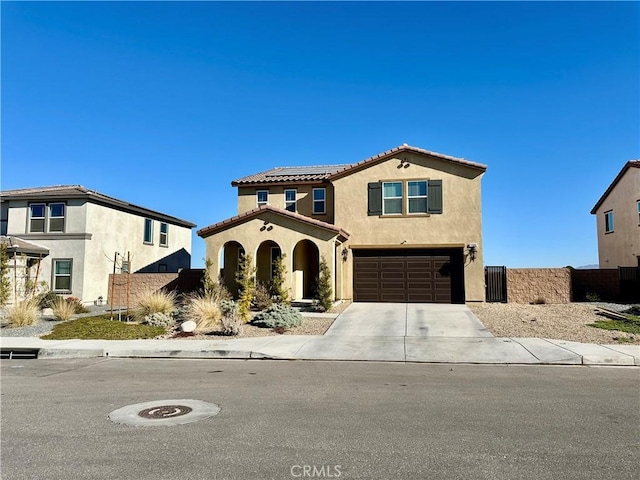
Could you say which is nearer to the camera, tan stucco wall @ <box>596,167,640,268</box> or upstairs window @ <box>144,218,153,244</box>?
tan stucco wall @ <box>596,167,640,268</box>

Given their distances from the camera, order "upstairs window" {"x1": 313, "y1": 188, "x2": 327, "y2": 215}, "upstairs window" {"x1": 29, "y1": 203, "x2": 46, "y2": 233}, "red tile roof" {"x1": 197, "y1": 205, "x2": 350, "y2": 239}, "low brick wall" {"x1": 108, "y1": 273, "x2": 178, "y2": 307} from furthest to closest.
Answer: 1. "upstairs window" {"x1": 29, "y1": 203, "x2": 46, "y2": 233}
2. "low brick wall" {"x1": 108, "y1": 273, "x2": 178, "y2": 307}
3. "upstairs window" {"x1": 313, "y1": 188, "x2": 327, "y2": 215}
4. "red tile roof" {"x1": 197, "y1": 205, "x2": 350, "y2": 239}

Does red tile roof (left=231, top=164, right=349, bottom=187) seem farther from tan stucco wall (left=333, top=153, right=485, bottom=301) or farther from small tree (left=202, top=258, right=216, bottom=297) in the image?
small tree (left=202, top=258, right=216, bottom=297)

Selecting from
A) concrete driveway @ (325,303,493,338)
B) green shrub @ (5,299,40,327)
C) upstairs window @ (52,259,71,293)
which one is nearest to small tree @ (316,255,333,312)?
concrete driveway @ (325,303,493,338)

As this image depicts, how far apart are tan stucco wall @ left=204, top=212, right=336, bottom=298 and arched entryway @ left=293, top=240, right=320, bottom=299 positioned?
1.34 metres

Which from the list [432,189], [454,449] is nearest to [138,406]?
[454,449]

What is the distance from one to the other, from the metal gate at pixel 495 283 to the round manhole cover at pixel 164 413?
1746 cm

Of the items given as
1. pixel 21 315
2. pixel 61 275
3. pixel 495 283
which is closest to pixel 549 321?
pixel 495 283

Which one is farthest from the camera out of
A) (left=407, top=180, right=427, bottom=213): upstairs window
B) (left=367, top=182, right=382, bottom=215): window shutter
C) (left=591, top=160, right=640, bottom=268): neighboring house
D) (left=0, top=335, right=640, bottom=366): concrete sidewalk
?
(left=591, top=160, right=640, bottom=268): neighboring house

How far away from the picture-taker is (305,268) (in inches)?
910

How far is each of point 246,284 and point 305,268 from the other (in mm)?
5504

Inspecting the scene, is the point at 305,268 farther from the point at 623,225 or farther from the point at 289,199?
the point at 623,225

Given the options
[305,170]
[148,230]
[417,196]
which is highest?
[305,170]

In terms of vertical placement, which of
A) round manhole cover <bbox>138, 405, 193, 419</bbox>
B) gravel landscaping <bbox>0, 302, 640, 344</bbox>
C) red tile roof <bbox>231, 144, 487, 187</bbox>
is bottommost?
round manhole cover <bbox>138, 405, 193, 419</bbox>

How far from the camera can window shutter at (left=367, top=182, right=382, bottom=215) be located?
71.4ft
